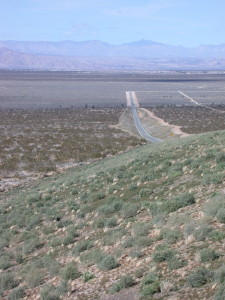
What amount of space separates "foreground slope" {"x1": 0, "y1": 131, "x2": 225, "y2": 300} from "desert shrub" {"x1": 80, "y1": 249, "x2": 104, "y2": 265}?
34mm

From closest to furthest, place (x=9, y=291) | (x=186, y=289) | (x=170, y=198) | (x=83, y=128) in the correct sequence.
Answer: (x=186, y=289), (x=9, y=291), (x=170, y=198), (x=83, y=128)

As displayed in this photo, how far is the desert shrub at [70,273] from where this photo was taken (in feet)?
32.6

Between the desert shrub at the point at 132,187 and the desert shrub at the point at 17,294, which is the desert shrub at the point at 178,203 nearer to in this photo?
the desert shrub at the point at 132,187

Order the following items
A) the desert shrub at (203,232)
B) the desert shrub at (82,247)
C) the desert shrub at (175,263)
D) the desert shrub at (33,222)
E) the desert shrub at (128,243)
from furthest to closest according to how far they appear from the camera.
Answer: the desert shrub at (33,222), the desert shrub at (82,247), the desert shrub at (128,243), the desert shrub at (203,232), the desert shrub at (175,263)

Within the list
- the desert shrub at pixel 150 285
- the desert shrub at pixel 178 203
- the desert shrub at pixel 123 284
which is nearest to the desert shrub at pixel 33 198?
the desert shrub at pixel 178 203

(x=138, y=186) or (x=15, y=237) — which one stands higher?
(x=138, y=186)

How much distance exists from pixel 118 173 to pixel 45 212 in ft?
14.8

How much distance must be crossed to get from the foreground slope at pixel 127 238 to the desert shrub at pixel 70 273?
2 centimetres

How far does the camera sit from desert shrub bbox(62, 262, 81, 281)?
9926 mm

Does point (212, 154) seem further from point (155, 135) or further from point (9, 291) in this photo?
point (155, 135)

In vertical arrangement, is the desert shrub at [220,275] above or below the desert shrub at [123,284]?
above

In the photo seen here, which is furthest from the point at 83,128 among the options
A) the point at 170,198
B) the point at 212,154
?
the point at 170,198

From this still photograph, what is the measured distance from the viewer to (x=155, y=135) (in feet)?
181

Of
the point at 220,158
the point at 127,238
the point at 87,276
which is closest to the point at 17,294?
the point at 87,276
